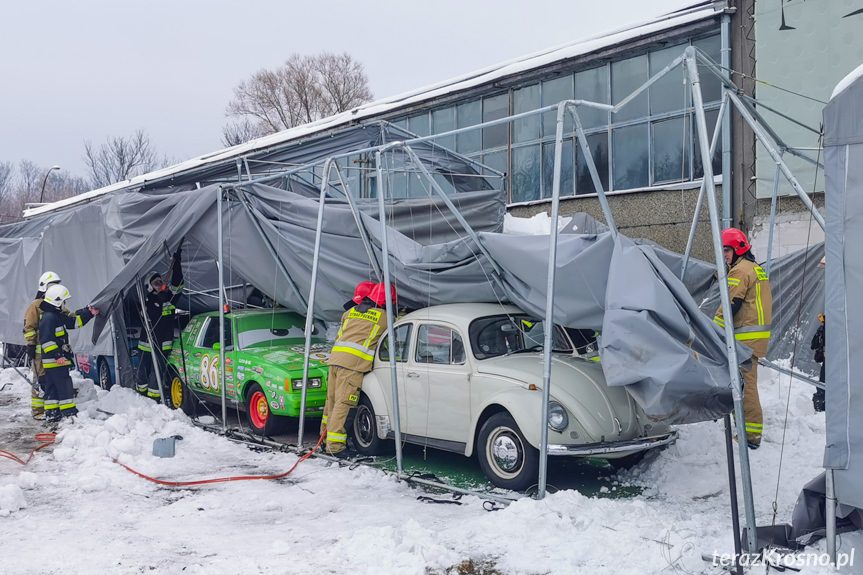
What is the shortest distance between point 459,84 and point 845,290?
15.0 meters

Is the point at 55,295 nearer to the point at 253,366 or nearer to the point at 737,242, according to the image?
the point at 253,366

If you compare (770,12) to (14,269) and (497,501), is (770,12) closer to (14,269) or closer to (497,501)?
(497,501)

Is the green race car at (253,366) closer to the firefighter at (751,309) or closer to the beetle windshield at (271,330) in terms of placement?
the beetle windshield at (271,330)

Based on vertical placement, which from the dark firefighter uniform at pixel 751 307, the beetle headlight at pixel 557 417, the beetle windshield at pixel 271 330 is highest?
the dark firefighter uniform at pixel 751 307

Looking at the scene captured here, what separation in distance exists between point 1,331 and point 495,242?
13.1 meters

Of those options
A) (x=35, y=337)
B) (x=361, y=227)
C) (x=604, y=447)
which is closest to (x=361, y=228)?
(x=361, y=227)

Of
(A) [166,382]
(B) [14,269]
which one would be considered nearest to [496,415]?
(A) [166,382]

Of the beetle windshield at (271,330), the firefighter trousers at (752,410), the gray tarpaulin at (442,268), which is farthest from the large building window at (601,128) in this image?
the beetle windshield at (271,330)

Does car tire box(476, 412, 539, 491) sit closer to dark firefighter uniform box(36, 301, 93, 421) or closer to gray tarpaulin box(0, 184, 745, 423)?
gray tarpaulin box(0, 184, 745, 423)

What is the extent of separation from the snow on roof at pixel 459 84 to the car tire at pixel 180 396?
11.2ft

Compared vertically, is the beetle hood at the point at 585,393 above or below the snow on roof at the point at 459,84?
below

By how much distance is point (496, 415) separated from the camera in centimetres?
737

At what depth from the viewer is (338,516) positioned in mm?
6648

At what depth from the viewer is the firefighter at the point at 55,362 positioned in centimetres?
1105
